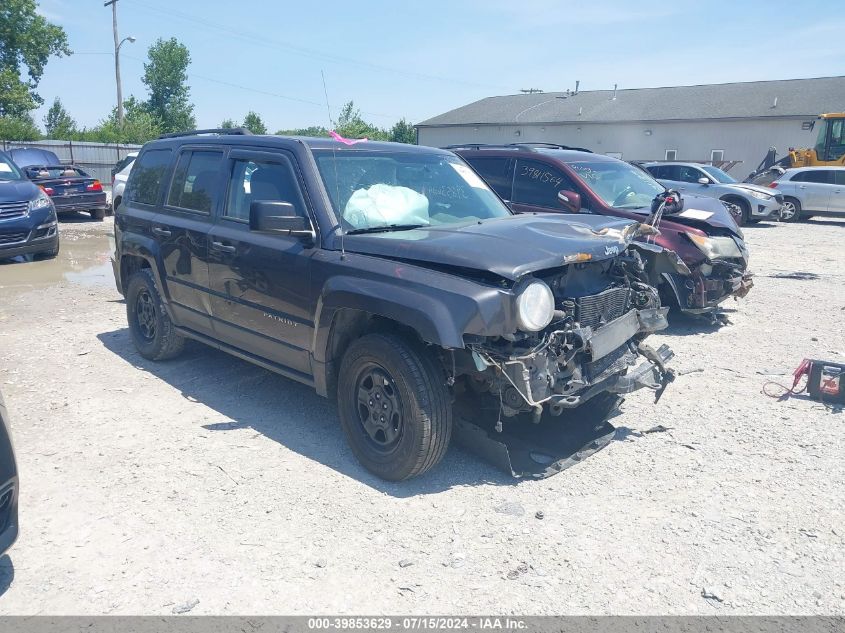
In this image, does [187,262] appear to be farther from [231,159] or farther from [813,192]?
[813,192]

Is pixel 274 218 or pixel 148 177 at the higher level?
pixel 148 177

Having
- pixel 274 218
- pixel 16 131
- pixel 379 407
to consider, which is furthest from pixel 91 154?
pixel 379 407

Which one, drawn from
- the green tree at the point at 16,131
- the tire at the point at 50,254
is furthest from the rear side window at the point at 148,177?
the green tree at the point at 16,131

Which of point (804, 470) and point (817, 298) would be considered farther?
point (817, 298)

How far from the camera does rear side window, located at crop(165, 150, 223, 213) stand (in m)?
5.23

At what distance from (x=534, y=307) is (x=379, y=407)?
43.4 inches

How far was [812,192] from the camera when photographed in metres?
20.5

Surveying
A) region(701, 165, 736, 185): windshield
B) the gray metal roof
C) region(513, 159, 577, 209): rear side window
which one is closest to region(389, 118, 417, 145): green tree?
the gray metal roof

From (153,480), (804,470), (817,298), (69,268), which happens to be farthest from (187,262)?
(817,298)

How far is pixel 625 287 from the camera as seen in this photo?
174 inches

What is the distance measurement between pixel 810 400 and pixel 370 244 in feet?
12.2

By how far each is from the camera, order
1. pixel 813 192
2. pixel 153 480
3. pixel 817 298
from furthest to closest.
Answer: pixel 813 192, pixel 817 298, pixel 153 480

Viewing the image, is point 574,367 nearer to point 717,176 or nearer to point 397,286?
point 397,286

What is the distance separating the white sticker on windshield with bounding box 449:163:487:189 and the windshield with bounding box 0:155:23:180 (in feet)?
32.4
